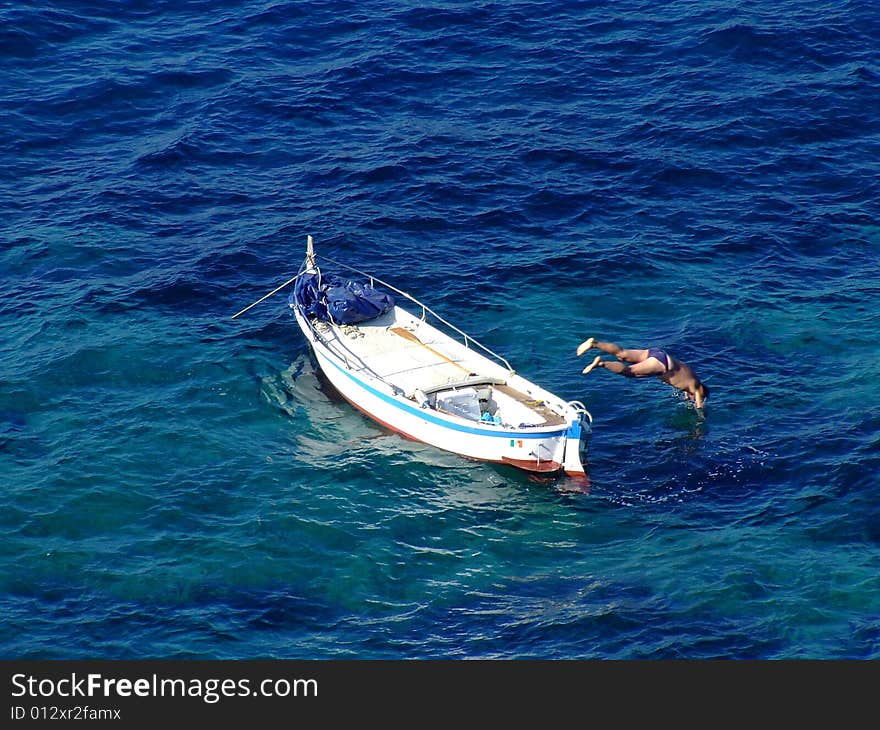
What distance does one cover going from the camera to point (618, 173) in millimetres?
62969

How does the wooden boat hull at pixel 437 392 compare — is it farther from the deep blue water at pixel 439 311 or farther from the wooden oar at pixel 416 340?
the deep blue water at pixel 439 311

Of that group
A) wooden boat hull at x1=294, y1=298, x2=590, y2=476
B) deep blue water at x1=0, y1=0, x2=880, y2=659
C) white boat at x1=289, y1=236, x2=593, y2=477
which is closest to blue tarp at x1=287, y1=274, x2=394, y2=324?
white boat at x1=289, y1=236, x2=593, y2=477

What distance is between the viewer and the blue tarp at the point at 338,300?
50.9 m

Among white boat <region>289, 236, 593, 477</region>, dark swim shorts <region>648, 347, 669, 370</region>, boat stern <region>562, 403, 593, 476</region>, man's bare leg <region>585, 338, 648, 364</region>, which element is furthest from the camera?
dark swim shorts <region>648, 347, 669, 370</region>

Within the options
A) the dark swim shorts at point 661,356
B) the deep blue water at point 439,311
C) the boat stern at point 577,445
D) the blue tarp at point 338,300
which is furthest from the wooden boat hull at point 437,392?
the dark swim shorts at point 661,356

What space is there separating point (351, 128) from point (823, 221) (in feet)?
79.5

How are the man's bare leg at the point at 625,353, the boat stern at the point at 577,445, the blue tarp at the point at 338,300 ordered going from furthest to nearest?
the blue tarp at the point at 338,300 → the man's bare leg at the point at 625,353 → the boat stern at the point at 577,445

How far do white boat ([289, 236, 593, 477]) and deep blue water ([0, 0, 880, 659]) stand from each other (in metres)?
1.03

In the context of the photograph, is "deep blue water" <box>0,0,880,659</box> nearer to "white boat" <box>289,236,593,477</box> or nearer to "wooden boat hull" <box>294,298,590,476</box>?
"wooden boat hull" <box>294,298,590,476</box>

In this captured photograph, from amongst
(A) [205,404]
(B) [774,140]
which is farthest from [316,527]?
(B) [774,140]

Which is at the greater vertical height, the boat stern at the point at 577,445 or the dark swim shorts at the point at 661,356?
the dark swim shorts at the point at 661,356

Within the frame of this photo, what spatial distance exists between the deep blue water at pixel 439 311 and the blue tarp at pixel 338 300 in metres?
2.22

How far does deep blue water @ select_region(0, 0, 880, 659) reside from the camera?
39.4 meters

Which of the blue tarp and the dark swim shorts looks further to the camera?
the blue tarp
